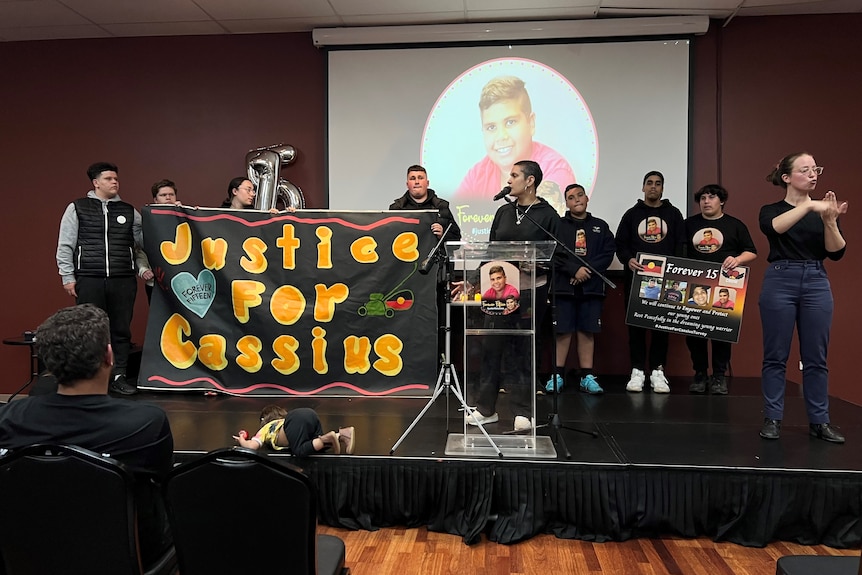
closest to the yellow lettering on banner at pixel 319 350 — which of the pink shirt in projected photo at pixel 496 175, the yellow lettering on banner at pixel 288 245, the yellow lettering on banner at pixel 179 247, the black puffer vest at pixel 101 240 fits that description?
the yellow lettering on banner at pixel 288 245

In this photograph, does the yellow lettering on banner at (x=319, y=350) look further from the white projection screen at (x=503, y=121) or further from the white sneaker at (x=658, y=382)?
the white sneaker at (x=658, y=382)

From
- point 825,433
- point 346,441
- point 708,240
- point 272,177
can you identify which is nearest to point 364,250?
point 272,177

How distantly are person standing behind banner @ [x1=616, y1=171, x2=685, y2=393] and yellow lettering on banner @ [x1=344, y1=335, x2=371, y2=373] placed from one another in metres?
1.86

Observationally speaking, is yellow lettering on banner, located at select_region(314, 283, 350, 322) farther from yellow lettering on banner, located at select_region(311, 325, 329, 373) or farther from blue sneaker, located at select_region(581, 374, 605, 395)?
blue sneaker, located at select_region(581, 374, 605, 395)

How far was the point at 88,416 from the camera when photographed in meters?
1.41

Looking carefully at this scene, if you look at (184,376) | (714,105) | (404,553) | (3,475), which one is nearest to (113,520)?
(3,475)

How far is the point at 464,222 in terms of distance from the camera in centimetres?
478

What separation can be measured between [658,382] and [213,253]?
3174 mm

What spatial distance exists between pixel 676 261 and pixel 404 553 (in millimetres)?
2708

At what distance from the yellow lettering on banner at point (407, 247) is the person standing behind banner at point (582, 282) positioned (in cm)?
103

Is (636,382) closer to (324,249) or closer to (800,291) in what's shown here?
(800,291)

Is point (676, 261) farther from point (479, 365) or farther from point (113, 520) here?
point (113, 520)

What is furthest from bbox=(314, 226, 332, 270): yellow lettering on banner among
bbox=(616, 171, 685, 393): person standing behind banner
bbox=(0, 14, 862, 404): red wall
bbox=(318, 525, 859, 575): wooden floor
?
bbox=(616, 171, 685, 393): person standing behind banner

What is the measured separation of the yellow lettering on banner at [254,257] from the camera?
12.6 ft
